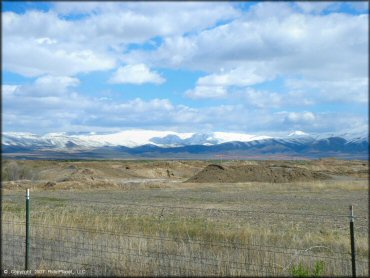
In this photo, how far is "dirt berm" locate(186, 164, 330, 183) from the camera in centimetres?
7194

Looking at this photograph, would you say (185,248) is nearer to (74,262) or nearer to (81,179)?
(74,262)

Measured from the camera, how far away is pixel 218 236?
14.5 metres

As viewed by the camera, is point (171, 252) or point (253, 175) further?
point (253, 175)

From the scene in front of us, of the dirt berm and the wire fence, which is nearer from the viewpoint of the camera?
the wire fence

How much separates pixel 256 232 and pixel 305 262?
460 cm

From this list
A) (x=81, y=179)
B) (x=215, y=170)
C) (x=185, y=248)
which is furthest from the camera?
(x=215, y=170)

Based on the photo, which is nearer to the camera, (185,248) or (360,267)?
(360,267)

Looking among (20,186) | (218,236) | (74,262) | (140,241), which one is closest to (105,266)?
(74,262)

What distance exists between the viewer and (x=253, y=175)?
73.7 metres

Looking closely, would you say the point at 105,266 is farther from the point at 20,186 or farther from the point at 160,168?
the point at 160,168

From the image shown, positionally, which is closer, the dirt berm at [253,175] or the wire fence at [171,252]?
the wire fence at [171,252]

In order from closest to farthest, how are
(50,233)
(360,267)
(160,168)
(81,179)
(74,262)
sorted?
1. (360,267)
2. (74,262)
3. (50,233)
4. (81,179)
5. (160,168)

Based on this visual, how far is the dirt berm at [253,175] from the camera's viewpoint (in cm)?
7194

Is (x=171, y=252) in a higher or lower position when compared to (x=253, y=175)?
higher
